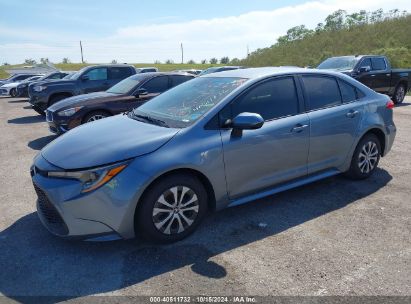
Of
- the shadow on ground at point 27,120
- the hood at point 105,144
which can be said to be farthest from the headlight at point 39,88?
the hood at point 105,144

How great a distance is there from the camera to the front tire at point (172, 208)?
3268mm

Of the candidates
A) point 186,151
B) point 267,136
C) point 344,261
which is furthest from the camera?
point 267,136

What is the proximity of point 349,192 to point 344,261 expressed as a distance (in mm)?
1725

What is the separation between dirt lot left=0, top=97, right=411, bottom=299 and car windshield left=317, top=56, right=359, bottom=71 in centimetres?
861

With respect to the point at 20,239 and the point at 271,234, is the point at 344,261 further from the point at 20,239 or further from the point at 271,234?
the point at 20,239

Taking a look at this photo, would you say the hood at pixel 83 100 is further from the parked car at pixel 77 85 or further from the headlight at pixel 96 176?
the headlight at pixel 96 176

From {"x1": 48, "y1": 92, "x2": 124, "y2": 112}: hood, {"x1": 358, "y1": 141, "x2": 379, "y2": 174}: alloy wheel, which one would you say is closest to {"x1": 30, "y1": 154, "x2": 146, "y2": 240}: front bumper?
{"x1": 358, "y1": 141, "x2": 379, "y2": 174}: alloy wheel

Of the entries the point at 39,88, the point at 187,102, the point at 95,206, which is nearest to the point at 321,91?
the point at 187,102

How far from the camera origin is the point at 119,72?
12.0 m

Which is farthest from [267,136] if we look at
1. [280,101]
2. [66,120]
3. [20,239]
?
[66,120]

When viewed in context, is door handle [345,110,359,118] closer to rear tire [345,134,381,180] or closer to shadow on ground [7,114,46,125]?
rear tire [345,134,381,180]

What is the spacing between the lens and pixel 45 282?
9.64 feet

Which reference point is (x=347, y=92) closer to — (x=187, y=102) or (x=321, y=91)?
(x=321, y=91)

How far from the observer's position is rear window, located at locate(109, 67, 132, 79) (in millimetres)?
11859
